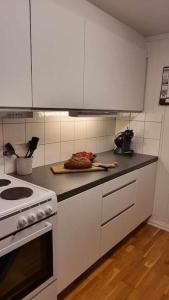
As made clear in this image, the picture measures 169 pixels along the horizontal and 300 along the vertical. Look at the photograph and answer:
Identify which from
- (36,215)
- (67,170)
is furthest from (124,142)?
(36,215)

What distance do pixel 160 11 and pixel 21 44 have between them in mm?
1167

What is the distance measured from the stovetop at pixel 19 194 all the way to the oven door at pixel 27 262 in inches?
5.0

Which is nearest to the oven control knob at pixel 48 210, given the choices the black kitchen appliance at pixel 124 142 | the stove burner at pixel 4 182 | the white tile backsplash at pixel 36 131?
the stove burner at pixel 4 182

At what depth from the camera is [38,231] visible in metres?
1.16

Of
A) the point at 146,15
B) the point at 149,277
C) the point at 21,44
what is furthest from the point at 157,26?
the point at 149,277

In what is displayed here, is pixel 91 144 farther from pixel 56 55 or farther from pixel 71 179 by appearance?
pixel 56 55

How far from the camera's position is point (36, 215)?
113cm

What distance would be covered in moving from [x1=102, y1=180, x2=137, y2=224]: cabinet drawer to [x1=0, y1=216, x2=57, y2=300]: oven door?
589 mm

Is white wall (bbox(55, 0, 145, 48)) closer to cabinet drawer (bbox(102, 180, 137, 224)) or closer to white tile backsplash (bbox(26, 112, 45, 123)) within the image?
white tile backsplash (bbox(26, 112, 45, 123))

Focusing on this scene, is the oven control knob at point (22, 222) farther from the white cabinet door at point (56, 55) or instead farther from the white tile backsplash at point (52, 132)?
the white tile backsplash at point (52, 132)

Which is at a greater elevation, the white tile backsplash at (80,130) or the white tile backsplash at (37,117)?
the white tile backsplash at (37,117)

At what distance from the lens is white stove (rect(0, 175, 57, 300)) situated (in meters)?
1.04

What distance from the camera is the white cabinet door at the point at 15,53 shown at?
1126mm

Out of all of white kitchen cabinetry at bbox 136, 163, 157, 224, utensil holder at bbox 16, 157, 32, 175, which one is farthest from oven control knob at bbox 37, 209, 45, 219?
white kitchen cabinetry at bbox 136, 163, 157, 224
